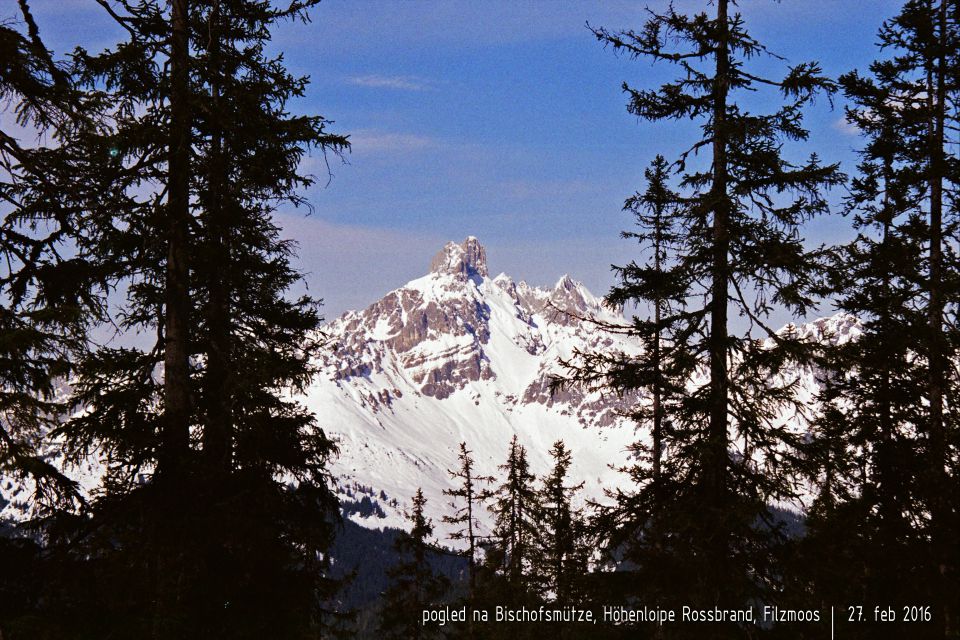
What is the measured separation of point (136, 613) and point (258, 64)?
28.7 feet

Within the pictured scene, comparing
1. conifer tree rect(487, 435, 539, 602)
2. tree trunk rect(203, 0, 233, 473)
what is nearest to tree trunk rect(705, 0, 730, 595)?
tree trunk rect(203, 0, 233, 473)

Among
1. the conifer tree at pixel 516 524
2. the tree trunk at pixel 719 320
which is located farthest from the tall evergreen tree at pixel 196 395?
the conifer tree at pixel 516 524

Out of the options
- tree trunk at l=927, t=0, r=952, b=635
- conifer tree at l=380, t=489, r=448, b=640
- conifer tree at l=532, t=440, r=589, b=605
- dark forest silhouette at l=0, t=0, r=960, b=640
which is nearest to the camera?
dark forest silhouette at l=0, t=0, r=960, b=640

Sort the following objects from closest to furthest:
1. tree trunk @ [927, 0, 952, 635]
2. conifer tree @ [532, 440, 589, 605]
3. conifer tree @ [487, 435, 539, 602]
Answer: tree trunk @ [927, 0, 952, 635] < conifer tree @ [532, 440, 589, 605] < conifer tree @ [487, 435, 539, 602]

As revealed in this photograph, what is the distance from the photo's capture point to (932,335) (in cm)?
1465

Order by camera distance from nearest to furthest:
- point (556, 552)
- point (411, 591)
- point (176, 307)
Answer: point (176, 307), point (556, 552), point (411, 591)

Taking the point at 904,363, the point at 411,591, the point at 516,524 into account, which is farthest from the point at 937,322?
the point at 411,591

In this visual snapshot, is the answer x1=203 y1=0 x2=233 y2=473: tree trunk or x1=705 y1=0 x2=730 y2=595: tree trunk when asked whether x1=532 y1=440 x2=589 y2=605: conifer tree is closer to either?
x1=705 y1=0 x2=730 y2=595: tree trunk

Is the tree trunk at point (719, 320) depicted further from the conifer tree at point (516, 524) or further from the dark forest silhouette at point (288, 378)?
the conifer tree at point (516, 524)

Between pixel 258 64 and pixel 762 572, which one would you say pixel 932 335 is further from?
pixel 258 64

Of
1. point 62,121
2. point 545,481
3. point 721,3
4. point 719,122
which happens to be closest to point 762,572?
point 719,122

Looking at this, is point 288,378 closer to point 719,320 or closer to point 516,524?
point 719,320

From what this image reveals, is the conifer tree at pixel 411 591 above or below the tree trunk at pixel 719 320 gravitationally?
below

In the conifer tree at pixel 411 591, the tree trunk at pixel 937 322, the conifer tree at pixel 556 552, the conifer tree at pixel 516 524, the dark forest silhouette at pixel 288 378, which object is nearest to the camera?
the dark forest silhouette at pixel 288 378
